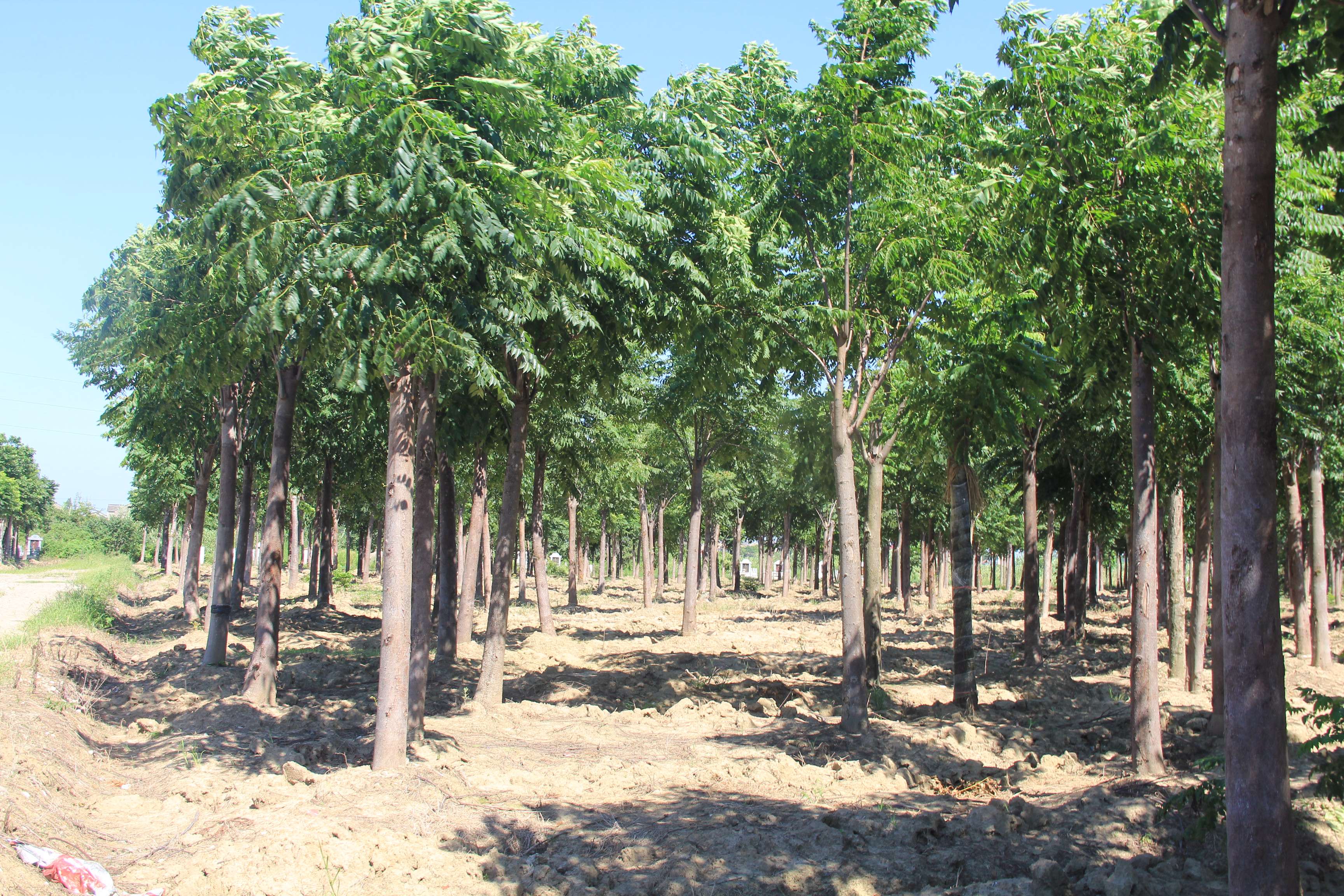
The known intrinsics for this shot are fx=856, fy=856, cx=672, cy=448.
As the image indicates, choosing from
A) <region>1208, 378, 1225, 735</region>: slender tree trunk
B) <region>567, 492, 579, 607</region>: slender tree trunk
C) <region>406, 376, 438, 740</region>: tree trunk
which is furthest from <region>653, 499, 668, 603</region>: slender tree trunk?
<region>1208, 378, 1225, 735</region>: slender tree trunk

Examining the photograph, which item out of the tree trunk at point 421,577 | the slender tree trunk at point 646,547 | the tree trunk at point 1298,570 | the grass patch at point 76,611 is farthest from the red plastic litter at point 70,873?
the slender tree trunk at point 646,547

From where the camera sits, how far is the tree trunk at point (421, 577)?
9945 millimetres

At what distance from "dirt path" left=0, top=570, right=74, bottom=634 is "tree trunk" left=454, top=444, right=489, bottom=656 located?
8.38 m

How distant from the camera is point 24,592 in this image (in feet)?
94.8

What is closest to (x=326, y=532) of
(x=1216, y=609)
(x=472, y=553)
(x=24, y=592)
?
(x=472, y=553)

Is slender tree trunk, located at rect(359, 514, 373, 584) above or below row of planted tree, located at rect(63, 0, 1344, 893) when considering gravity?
below

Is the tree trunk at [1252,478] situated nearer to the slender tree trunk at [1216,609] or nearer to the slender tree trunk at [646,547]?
the slender tree trunk at [1216,609]

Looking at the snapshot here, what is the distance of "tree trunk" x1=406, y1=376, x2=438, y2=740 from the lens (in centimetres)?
995

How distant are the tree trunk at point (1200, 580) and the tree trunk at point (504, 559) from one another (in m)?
10.2

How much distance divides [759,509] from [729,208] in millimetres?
32763

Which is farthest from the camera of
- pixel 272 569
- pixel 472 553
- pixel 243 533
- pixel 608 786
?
pixel 243 533

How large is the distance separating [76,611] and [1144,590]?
21.6 metres

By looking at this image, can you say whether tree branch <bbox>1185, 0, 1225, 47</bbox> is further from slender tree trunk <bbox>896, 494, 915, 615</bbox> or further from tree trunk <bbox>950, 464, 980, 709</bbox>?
slender tree trunk <bbox>896, 494, 915, 615</bbox>

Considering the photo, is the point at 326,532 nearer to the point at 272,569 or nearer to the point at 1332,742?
the point at 272,569
